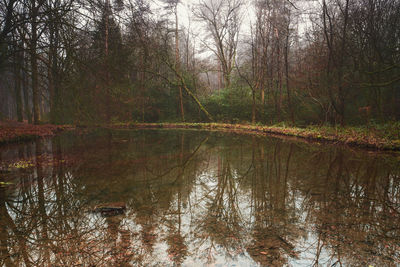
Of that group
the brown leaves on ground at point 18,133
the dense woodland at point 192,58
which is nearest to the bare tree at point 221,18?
the dense woodland at point 192,58

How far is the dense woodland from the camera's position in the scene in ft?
14.9

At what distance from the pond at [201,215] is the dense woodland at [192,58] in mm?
1652

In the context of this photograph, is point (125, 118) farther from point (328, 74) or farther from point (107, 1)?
point (107, 1)

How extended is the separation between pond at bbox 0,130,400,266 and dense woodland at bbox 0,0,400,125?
1.65 metres

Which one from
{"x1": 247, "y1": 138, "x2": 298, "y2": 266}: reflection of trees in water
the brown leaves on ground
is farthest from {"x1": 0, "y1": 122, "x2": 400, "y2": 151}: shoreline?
{"x1": 247, "y1": 138, "x2": 298, "y2": 266}: reflection of trees in water

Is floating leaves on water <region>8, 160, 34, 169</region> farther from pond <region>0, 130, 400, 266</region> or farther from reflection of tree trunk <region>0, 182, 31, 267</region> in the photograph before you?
reflection of tree trunk <region>0, 182, 31, 267</region>

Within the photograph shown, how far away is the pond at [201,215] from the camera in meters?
2.56

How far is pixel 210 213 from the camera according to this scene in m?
3.70

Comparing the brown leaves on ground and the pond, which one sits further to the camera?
the brown leaves on ground

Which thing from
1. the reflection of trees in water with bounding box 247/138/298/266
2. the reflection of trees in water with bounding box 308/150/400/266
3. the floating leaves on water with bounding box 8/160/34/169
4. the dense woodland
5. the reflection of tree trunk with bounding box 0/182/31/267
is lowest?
the reflection of trees in water with bounding box 308/150/400/266

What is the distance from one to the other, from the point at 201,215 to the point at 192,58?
2768 centimetres

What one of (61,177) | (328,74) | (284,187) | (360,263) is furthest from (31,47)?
(328,74)

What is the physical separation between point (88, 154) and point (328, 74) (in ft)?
37.0

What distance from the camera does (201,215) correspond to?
364cm
